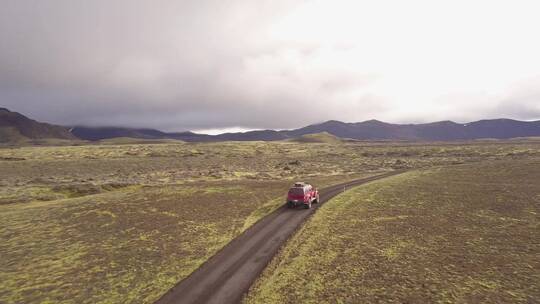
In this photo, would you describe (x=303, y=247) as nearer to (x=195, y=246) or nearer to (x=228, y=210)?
(x=195, y=246)

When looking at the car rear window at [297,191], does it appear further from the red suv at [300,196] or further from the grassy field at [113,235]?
the grassy field at [113,235]

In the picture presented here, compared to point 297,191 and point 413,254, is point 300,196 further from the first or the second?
point 413,254

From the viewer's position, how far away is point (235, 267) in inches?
753

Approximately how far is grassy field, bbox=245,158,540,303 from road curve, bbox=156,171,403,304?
0.93 metres

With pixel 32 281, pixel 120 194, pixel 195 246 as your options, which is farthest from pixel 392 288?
pixel 120 194

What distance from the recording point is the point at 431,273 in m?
17.7

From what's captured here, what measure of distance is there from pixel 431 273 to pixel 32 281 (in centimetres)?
2161

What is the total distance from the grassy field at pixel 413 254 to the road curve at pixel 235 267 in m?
0.93

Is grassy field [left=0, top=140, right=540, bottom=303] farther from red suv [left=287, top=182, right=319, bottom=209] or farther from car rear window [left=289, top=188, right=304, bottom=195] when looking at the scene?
car rear window [left=289, top=188, right=304, bottom=195]

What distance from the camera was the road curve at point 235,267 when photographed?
51.2 feet

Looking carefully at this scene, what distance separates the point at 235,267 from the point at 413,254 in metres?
11.1

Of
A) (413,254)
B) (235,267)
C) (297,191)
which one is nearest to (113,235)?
(235,267)

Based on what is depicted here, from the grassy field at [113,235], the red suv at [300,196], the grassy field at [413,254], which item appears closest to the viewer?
the grassy field at [413,254]

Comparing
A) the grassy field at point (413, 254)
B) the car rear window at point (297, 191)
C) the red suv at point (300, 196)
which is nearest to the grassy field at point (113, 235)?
the red suv at point (300, 196)
